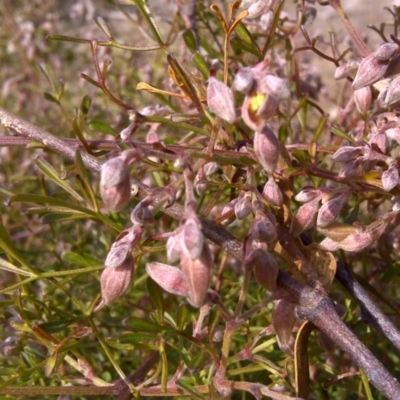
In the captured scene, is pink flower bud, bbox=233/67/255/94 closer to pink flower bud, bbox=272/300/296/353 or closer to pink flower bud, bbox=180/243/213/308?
pink flower bud, bbox=180/243/213/308

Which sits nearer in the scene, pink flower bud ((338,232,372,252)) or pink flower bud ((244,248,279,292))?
pink flower bud ((244,248,279,292))

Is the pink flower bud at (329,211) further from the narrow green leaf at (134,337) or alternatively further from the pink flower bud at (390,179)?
the narrow green leaf at (134,337)

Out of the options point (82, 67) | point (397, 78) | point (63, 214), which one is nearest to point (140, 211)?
point (63, 214)

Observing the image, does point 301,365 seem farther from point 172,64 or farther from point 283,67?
point 283,67

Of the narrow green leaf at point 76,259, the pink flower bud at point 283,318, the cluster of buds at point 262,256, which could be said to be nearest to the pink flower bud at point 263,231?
the cluster of buds at point 262,256

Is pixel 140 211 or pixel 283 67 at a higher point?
pixel 140 211

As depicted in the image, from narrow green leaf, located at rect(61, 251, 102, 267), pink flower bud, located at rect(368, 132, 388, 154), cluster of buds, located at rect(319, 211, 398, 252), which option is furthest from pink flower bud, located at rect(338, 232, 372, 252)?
narrow green leaf, located at rect(61, 251, 102, 267)

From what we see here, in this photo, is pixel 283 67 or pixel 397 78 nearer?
pixel 397 78
